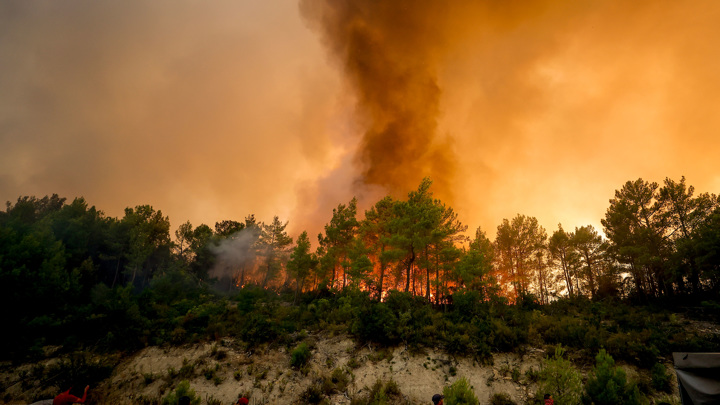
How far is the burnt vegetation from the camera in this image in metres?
17.4

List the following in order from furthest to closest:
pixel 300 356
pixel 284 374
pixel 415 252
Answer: pixel 415 252 → pixel 300 356 → pixel 284 374

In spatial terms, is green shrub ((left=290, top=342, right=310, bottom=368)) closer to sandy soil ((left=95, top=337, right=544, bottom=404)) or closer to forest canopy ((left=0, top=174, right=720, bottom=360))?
sandy soil ((left=95, top=337, right=544, bottom=404))

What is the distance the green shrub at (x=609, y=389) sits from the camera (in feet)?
30.9

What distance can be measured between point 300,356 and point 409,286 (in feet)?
58.1

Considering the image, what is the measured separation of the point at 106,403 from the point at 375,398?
44.1ft

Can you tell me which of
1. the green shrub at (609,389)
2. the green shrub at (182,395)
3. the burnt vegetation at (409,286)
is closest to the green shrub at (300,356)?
the burnt vegetation at (409,286)

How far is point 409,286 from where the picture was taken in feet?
103

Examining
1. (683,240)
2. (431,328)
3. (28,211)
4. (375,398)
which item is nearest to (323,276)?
(431,328)

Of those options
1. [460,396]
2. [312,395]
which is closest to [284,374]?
[312,395]

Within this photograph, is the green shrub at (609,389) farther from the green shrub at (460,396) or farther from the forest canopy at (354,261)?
the forest canopy at (354,261)

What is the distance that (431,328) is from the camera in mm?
18234

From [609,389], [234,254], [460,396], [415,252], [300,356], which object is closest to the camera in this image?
[609,389]

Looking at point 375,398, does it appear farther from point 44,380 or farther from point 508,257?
point 508,257

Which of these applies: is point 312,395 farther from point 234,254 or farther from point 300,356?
point 234,254
